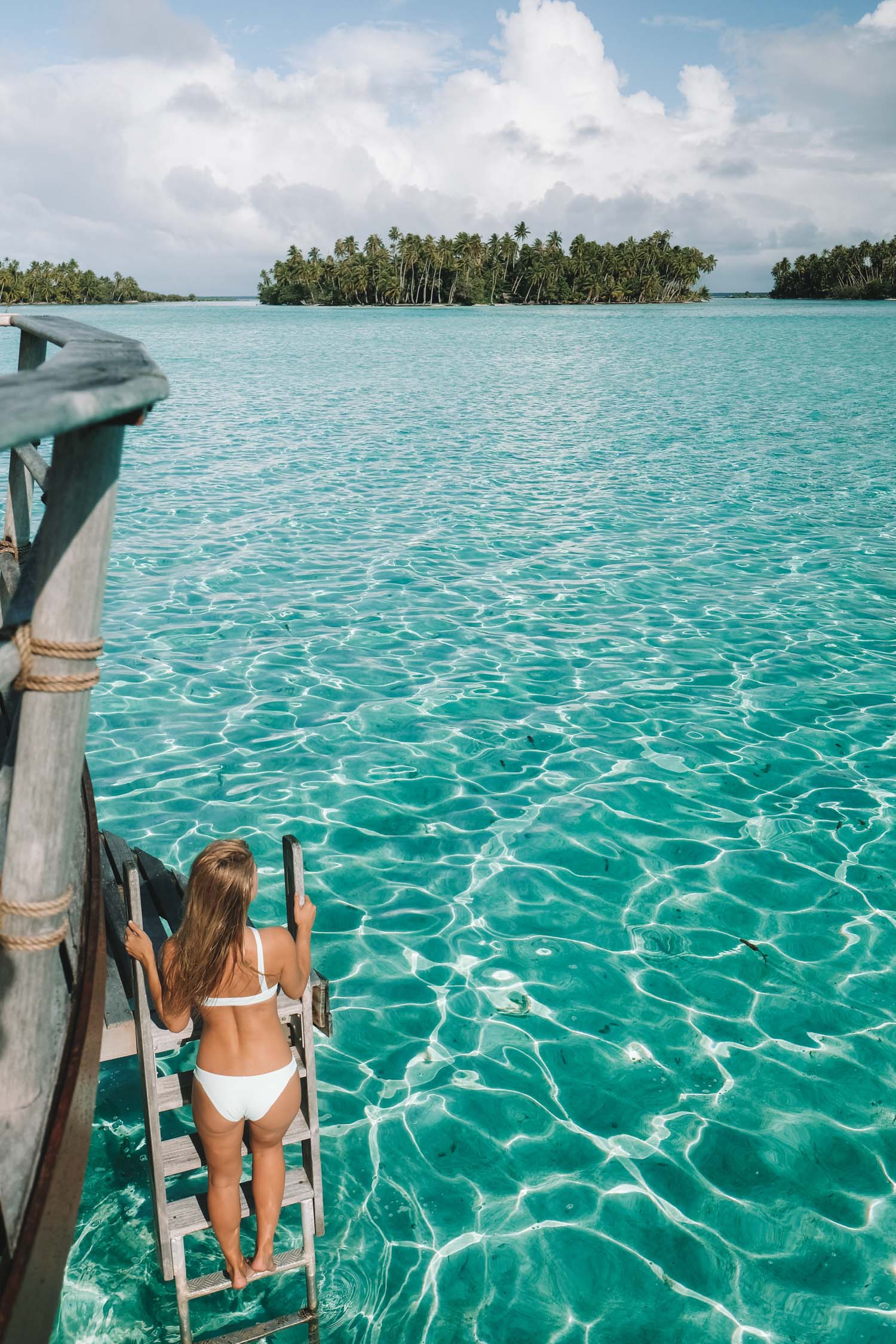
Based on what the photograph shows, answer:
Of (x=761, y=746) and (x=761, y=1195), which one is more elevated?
(x=761, y=746)

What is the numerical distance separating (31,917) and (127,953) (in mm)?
2025

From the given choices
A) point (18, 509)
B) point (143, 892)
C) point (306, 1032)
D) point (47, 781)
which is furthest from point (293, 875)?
point (18, 509)

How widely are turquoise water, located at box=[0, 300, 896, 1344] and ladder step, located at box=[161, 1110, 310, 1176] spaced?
2.34 ft

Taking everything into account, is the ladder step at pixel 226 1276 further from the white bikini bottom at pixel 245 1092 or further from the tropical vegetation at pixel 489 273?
the tropical vegetation at pixel 489 273

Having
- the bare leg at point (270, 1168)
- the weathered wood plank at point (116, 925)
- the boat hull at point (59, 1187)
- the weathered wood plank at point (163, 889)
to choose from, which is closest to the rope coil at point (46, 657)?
the boat hull at point (59, 1187)

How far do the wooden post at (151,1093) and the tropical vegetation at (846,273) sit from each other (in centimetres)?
18757

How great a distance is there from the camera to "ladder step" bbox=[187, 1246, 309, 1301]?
288cm

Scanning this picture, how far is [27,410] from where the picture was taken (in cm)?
122

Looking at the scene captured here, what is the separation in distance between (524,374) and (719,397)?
9.13 m

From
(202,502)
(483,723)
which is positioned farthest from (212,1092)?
(202,502)

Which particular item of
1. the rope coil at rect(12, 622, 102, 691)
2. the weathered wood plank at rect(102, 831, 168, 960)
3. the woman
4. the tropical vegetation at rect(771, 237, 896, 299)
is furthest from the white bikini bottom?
the tropical vegetation at rect(771, 237, 896, 299)

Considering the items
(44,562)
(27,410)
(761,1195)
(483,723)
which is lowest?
(761,1195)

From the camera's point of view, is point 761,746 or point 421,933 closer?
point 421,933

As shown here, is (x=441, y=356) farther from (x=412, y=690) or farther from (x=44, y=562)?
(x=44, y=562)
